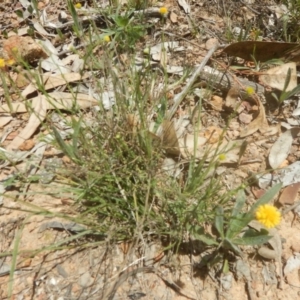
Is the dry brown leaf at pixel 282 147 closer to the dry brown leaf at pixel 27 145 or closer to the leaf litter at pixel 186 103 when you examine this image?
the leaf litter at pixel 186 103

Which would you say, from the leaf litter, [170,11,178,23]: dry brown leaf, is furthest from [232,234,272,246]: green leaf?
[170,11,178,23]: dry brown leaf

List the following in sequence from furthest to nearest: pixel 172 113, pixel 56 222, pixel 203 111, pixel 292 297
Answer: pixel 203 111, pixel 172 113, pixel 56 222, pixel 292 297

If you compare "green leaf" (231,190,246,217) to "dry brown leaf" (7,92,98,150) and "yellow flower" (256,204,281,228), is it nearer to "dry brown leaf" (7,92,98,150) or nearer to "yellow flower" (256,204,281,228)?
"yellow flower" (256,204,281,228)

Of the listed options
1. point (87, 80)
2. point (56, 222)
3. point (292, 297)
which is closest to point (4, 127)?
point (87, 80)

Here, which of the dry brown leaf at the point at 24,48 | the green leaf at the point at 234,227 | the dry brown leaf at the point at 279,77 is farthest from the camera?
the dry brown leaf at the point at 24,48

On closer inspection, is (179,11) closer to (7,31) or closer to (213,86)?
(213,86)

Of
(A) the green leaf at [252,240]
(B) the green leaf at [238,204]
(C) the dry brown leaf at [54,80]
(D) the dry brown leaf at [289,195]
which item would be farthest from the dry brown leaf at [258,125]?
(C) the dry brown leaf at [54,80]

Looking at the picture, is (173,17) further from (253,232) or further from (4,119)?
(253,232)
